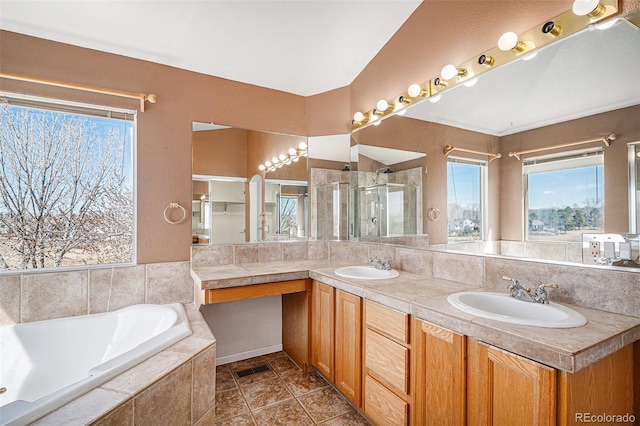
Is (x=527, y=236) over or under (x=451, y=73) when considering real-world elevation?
under

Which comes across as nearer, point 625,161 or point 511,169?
point 625,161

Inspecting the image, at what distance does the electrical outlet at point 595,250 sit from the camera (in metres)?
1.32

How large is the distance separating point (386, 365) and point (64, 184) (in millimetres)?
2494

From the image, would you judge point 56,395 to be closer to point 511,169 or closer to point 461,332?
point 461,332

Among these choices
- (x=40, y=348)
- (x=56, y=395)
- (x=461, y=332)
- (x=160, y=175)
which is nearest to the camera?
(x=56, y=395)

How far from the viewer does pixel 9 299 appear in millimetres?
1942

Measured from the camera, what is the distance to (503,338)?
42.9 inches

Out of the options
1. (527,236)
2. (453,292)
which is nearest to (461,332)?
(453,292)

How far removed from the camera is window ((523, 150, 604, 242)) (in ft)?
4.41

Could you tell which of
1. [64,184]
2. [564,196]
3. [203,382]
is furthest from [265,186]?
[564,196]

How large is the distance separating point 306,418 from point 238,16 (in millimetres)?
2729

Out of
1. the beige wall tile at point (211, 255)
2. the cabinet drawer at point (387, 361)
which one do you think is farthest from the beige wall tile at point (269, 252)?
the cabinet drawer at point (387, 361)

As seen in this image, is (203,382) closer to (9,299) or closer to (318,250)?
(9,299)

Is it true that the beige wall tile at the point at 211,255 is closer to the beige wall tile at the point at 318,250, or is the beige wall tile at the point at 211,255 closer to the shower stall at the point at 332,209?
the beige wall tile at the point at 318,250
